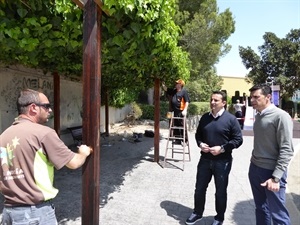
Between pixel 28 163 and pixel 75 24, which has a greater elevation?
pixel 75 24

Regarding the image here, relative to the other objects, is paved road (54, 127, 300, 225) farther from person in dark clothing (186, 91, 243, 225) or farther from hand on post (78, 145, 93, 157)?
hand on post (78, 145, 93, 157)

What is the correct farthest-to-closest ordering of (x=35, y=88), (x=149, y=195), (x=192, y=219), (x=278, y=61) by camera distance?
(x=278, y=61) < (x=35, y=88) < (x=149, y=195) < (x=192, y=219)

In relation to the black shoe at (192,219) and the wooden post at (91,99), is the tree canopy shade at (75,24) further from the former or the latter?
the black shoe at (192,219)

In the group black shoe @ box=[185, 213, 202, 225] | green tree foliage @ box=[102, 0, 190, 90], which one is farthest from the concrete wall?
black shoe @ box=[185, 213, 202, 225]

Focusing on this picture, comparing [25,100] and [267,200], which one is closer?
[25,100]

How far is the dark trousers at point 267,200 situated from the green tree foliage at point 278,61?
2464 centimetres

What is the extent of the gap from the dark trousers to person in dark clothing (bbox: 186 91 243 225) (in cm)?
43

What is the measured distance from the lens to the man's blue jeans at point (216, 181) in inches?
151

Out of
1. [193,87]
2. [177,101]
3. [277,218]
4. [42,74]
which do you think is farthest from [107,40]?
[193,87]

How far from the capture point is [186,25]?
1630 cm

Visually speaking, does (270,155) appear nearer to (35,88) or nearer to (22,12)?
(22,12)

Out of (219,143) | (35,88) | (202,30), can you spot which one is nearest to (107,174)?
(35,88)

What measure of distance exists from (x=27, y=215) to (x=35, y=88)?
611 cm

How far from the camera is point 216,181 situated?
3.89m
